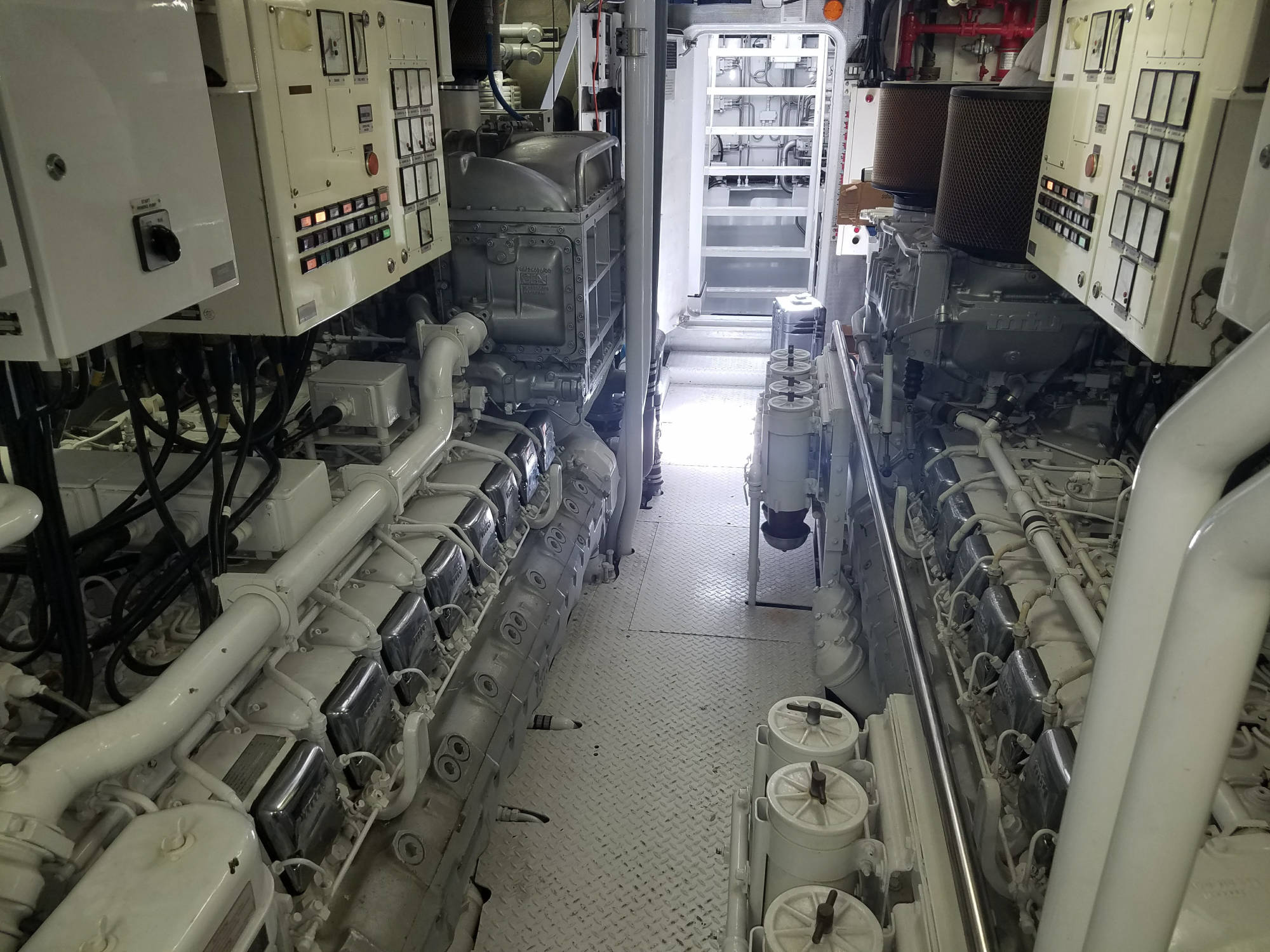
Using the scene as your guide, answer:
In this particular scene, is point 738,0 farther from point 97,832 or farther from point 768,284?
point 97,832

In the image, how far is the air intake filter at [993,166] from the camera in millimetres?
2893

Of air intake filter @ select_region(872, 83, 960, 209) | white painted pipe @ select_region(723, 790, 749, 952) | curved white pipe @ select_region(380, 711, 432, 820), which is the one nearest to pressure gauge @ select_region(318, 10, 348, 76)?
curved white pipe @ select_region(380, 711, 432, 820)

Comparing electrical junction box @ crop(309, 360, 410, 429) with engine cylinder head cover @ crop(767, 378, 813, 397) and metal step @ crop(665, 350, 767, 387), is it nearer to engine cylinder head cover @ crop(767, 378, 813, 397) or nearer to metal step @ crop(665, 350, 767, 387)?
engine cylinder head cover @ crop(767, 378, 813, 397)

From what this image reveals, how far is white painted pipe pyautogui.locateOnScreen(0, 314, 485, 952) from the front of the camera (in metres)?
1.37

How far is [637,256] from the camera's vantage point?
13.6ft

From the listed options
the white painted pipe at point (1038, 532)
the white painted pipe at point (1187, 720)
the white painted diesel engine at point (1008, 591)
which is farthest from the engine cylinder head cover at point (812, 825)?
the white painted pipe at point (1187, 720)

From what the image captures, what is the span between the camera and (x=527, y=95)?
191 inches

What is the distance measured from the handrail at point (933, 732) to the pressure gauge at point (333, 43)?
2.10 metres

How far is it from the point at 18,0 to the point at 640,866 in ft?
8.75

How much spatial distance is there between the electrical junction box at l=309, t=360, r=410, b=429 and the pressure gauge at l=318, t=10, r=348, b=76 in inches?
35.7

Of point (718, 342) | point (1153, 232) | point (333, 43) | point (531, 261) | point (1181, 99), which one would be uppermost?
point (333, 43)

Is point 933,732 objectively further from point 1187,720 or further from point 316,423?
point 316,423

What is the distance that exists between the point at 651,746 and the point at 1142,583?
9.23ft

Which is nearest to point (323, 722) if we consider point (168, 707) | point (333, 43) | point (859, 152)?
point (168, 707)
